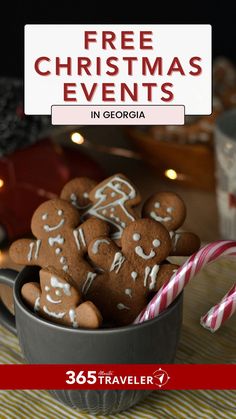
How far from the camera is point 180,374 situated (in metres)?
0.44

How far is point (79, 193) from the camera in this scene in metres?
0.46

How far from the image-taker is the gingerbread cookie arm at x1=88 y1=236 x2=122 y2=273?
0.40 metres

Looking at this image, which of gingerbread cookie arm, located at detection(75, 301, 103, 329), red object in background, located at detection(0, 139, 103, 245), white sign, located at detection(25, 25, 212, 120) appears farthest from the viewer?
red object in background, located at detection(0, 139, 103, 245)

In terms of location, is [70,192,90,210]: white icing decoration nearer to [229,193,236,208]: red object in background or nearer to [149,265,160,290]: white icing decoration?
[149,265,160,290]: white icing decoration

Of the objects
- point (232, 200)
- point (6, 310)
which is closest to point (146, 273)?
point (6, 310)

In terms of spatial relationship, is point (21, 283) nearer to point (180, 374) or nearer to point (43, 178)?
point (180, 374)

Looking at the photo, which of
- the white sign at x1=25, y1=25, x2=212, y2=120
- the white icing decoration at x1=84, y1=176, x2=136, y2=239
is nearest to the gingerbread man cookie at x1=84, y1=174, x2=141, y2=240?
the white icing decoration at x1=84, y1=176, x2=136, y2=239

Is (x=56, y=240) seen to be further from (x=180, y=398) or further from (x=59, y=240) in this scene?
(x=180, y=398)

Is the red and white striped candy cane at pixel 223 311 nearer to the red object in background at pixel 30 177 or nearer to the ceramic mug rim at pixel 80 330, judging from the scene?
the ceramic mug rim at pixel 80 330

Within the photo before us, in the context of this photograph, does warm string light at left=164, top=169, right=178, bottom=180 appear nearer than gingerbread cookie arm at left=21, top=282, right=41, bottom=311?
No

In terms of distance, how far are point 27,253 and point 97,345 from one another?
84mm

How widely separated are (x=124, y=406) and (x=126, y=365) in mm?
44

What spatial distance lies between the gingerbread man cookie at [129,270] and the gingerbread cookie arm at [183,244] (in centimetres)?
Answer: 3

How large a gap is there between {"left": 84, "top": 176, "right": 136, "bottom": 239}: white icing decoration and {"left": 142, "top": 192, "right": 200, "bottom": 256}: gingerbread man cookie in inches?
0.7
